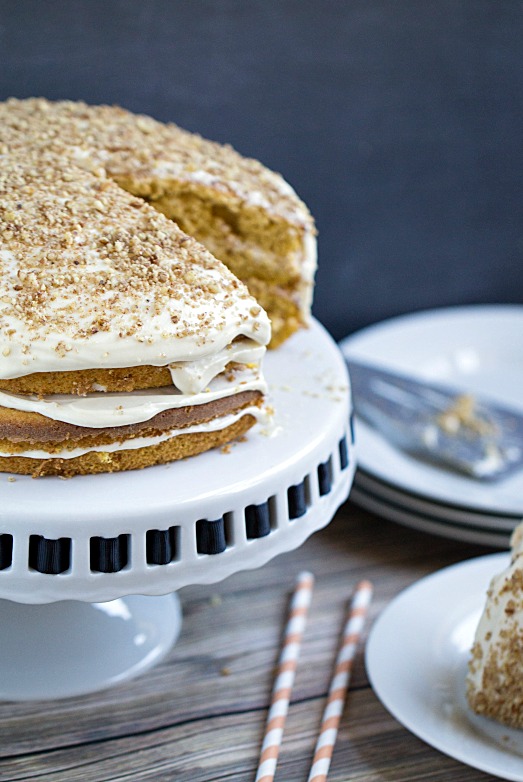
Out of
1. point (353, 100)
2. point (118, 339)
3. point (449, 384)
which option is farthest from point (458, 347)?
point (118, 339)

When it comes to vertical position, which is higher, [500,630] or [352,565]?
[500,630]

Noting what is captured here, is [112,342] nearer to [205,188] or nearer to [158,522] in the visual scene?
[158,522]

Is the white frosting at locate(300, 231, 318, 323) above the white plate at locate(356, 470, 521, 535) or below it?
above

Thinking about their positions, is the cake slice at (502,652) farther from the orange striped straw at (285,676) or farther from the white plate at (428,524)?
the white plate at (428,524)

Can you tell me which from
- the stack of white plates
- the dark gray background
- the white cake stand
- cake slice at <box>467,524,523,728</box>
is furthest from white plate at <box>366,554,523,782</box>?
the dark gray background

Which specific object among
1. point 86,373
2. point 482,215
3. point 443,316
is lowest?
point 443,316

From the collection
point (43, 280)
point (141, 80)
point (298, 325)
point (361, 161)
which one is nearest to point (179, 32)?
point (141, 80)

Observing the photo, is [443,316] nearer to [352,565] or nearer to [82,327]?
[352,565]

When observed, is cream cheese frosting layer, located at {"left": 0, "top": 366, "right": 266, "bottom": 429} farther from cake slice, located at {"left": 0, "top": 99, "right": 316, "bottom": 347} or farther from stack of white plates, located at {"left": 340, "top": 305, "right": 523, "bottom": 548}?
stack of white plates, located at {"left": 340, "top": 305, "right": 523, "bottom": 548}
